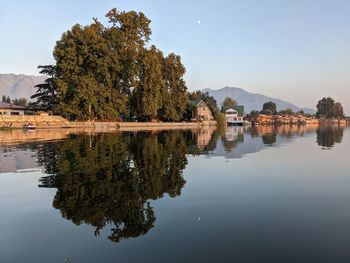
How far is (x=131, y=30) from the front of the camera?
289 feet

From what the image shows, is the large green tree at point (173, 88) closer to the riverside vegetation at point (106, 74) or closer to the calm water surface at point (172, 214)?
the riverside vegetation at point (106, 74)

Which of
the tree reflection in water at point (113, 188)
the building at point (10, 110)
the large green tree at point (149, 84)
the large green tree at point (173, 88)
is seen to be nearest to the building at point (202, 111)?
the large green tree at point (173, 88)

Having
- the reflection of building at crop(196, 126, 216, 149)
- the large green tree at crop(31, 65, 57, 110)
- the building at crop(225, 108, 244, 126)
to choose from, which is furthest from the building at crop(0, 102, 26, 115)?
the building at crop(225, 108, 244, 126)

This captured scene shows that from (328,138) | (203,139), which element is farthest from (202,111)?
(203,139)

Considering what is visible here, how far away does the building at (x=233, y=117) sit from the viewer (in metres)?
168

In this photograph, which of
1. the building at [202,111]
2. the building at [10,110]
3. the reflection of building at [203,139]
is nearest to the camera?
the reflection of building at [203,139]

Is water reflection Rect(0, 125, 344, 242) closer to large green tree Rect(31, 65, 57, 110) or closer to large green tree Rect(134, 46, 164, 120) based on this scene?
large green tree Rect(134, 46, 164, 120)

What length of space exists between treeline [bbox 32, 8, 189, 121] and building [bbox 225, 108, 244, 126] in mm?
75457

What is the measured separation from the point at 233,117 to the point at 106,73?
4145 inches

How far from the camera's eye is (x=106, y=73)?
79062 millimetres

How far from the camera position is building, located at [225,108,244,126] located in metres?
168

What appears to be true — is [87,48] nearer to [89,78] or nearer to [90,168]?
[89,78]

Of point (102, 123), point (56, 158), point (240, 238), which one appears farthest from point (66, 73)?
point (240, 238)

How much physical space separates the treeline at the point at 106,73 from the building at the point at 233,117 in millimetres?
75457
